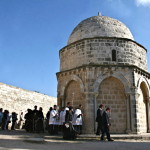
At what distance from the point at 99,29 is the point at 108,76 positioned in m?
3.08

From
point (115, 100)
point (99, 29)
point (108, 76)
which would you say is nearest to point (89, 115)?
point (115, 100)

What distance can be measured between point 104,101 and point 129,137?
2.27 meters

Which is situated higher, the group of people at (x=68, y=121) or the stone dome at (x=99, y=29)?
the stone dome at (x=99, y=29)

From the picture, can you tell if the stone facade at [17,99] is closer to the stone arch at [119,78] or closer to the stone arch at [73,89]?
the stone arch at [73,89]

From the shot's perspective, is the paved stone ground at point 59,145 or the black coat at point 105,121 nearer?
the paved stone ground at point 59,145

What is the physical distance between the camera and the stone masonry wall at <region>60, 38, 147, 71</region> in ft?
36.6

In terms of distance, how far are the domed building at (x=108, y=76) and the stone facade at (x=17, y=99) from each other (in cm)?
673

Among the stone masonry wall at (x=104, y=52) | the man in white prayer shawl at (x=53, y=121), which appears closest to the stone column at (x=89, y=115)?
the man in white prayer shawl at (x=53, y=121)

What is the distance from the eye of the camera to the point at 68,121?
28.4 feet

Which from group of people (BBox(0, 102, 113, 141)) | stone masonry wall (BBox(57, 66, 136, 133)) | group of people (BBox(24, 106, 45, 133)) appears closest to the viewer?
group of people (BBox(0, 102, 113, 141))

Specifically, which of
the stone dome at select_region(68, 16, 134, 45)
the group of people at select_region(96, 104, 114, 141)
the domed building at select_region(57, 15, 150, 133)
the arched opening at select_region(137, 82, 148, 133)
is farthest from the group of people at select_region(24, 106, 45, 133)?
the arched opening at select_region(137, 82, 148, 133)

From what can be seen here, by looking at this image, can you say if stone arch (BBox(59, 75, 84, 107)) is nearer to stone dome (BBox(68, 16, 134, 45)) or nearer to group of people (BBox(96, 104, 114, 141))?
group of people (BBox(96, 104, 114, 141))

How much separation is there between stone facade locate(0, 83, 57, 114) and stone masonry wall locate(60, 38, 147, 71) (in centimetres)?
786

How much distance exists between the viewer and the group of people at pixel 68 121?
852 centimetres
